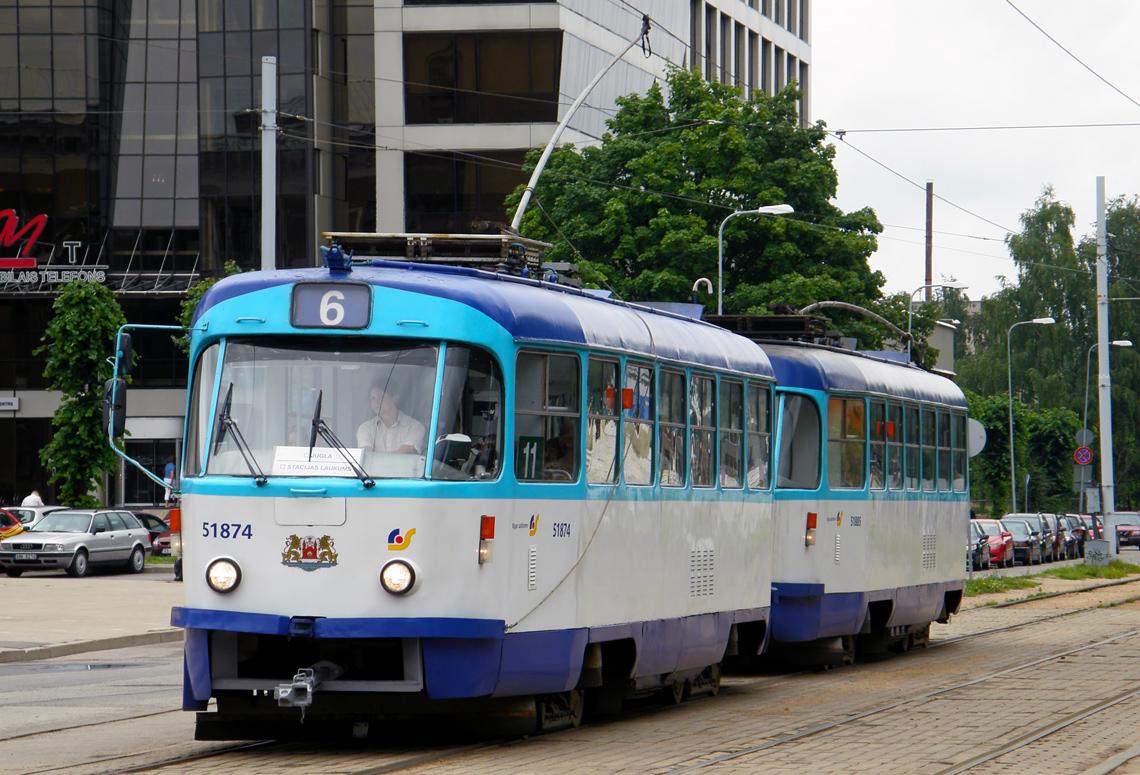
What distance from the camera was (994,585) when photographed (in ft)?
110

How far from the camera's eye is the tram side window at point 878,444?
18.2 meters

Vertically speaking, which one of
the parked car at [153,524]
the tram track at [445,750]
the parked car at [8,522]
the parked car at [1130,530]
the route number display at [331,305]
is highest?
the route number display at [331,305]

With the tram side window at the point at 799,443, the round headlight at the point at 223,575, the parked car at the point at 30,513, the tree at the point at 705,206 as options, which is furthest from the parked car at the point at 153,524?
the round headlight at the point at 223,575

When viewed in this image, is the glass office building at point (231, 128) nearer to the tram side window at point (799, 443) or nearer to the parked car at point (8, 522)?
the parked car at point (8, 522)

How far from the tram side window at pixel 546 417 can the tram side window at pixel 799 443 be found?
5904 millimetres

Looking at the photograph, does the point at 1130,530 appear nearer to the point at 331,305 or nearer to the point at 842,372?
the point at 842,372

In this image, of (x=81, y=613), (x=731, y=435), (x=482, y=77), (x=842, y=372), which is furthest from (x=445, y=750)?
(x=482, y=77)

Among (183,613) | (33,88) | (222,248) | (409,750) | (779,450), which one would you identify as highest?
(33,88)

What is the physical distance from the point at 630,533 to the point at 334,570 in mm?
2752

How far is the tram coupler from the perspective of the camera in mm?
9688

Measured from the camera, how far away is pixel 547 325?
10.9m

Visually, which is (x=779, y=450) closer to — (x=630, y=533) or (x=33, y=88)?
(x=630, y=533)

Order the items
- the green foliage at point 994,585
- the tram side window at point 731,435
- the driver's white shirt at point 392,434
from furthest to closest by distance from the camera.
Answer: the green foliage at point 994,585 < the tram side window at point 731,435 < the driver's white shirt at point 392,434

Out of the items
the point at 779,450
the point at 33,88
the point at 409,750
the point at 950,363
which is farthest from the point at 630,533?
the point at 950,363
